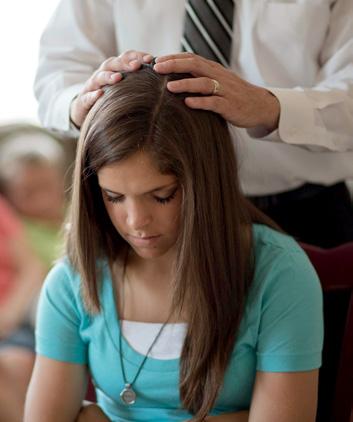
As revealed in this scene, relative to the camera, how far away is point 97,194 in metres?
1.28

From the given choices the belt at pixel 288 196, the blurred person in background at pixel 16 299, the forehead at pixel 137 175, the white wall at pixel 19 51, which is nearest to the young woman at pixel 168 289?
the forehead at pixel 137 175

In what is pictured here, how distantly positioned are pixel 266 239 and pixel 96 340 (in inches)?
14.6

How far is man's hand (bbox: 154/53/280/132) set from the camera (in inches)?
44.6

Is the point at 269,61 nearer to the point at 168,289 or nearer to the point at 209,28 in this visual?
the point at 209,28

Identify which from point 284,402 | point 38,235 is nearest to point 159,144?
point 284,402

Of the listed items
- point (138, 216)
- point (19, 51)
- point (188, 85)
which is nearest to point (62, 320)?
point (138, 216)

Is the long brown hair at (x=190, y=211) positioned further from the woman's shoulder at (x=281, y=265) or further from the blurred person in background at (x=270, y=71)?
the blurred person in background at (x=270, y=71)

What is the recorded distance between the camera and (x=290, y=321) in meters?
1.24

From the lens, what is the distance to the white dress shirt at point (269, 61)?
1.43 meters

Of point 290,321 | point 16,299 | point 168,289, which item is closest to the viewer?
point 290,321

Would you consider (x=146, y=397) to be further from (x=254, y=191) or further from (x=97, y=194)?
(x=254, y=191)

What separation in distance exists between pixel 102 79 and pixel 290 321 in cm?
52

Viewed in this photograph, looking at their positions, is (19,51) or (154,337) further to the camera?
(19,51)

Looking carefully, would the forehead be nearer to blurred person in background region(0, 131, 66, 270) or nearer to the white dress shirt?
the white dress shirt
